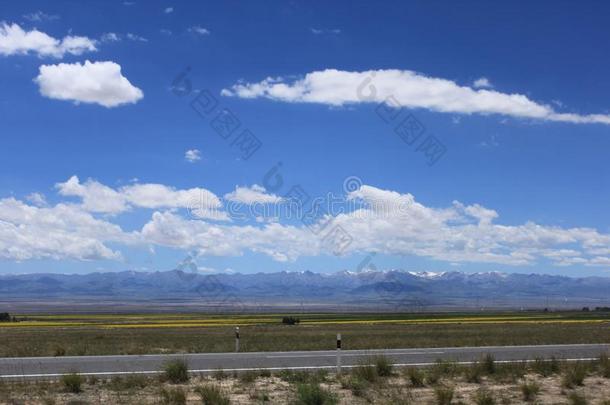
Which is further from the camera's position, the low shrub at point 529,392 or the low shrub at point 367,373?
the low shrub at point 367,373

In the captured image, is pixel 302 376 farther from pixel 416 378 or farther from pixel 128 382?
pixel 128 382

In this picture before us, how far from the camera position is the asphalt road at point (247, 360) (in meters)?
19.2

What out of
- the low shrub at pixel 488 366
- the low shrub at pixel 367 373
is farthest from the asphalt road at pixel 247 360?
the low shrub at pixel 367 373

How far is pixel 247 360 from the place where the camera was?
73.4 ft

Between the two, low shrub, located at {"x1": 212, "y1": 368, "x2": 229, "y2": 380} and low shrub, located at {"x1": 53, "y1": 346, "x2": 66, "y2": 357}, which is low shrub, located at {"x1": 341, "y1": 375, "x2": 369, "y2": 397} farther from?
low shrub, located at {"x1": 53, "y1": 346, "x2": 66, "y2": 357}

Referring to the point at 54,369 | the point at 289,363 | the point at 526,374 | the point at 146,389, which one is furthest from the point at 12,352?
the point at 526,374

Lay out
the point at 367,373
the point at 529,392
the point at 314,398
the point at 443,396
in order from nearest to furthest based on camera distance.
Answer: the point at 314,398
the point at 443,396
the point at 529,392
the point at 367,373

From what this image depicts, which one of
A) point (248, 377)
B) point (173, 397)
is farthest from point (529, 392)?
point (173, 397)

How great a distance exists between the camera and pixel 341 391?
50.2 feet

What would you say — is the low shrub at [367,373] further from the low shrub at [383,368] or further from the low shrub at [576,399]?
the low shrub at [576,399]

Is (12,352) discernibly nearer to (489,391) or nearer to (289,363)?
(289,363)

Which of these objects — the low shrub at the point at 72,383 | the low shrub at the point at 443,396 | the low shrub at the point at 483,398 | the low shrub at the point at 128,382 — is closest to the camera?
the low shrub at the point at 483,398

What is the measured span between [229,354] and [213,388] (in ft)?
36.2

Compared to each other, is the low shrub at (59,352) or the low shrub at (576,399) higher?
the low shrub at (59,352)
